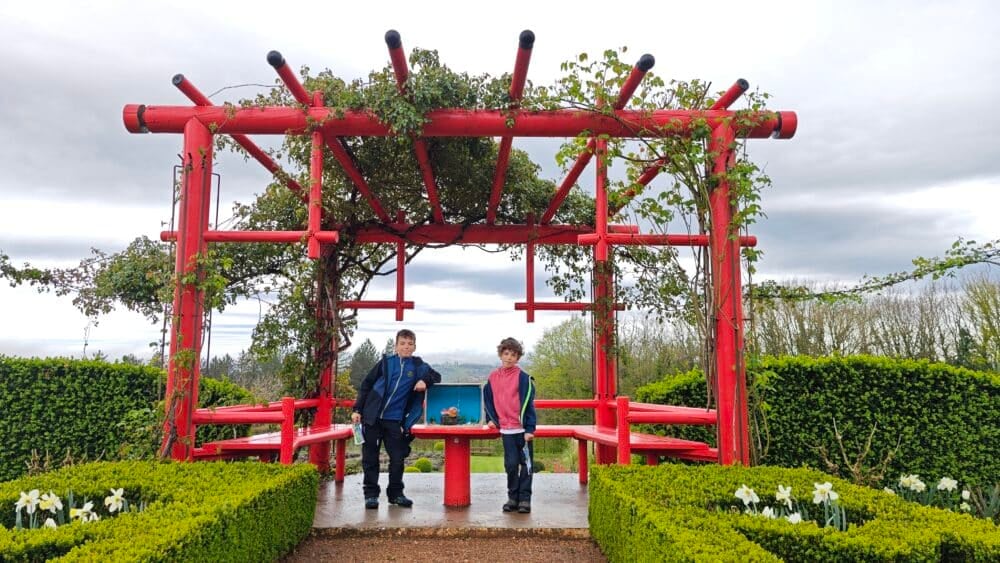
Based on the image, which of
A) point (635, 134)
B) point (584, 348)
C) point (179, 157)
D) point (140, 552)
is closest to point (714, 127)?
point (635, 134)

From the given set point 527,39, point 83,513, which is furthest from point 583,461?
point 83,513

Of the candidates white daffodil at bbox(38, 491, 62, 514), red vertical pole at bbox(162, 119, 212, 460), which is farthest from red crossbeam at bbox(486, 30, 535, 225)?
white daffodil at bbox(38, 491, 62, 514)

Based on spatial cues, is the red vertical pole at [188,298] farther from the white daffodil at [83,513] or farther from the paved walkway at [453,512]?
the white daffodil at [83,513]

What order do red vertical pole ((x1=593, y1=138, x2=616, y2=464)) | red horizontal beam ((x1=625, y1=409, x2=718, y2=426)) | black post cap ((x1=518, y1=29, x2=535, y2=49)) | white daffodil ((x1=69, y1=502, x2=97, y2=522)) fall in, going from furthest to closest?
1. red vertical pole ((x1=593, y1=138, x2=616, y2=464))
2. red horizontal beam ((x1=625, y1=409, x2=718, y2=426))
3. black post cap ((x1=518, y1=29, x2=535, y2=49))
4. white daffodil ((x1=69, y1=502, x2=97, y2=522))

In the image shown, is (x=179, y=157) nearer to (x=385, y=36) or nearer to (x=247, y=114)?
(x=247, y=114)

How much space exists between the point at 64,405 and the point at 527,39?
5.58 m

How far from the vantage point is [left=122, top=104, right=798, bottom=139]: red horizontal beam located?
5109 millimetres

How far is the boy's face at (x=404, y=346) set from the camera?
5.39 metres

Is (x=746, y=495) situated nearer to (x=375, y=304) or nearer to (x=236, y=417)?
(x=236, y=417)

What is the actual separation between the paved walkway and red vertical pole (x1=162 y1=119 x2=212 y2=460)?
4.05ft

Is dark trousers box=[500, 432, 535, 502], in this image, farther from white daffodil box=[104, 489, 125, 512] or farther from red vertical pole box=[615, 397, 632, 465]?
white daffodil box=[104, 489, 125, 512]

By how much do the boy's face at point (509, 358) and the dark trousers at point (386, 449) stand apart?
3.21ft

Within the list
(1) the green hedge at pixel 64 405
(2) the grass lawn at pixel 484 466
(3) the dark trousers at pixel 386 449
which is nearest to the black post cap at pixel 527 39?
(3) the dark trousers at pixel 386 449

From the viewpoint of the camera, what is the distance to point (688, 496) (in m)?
3.70
